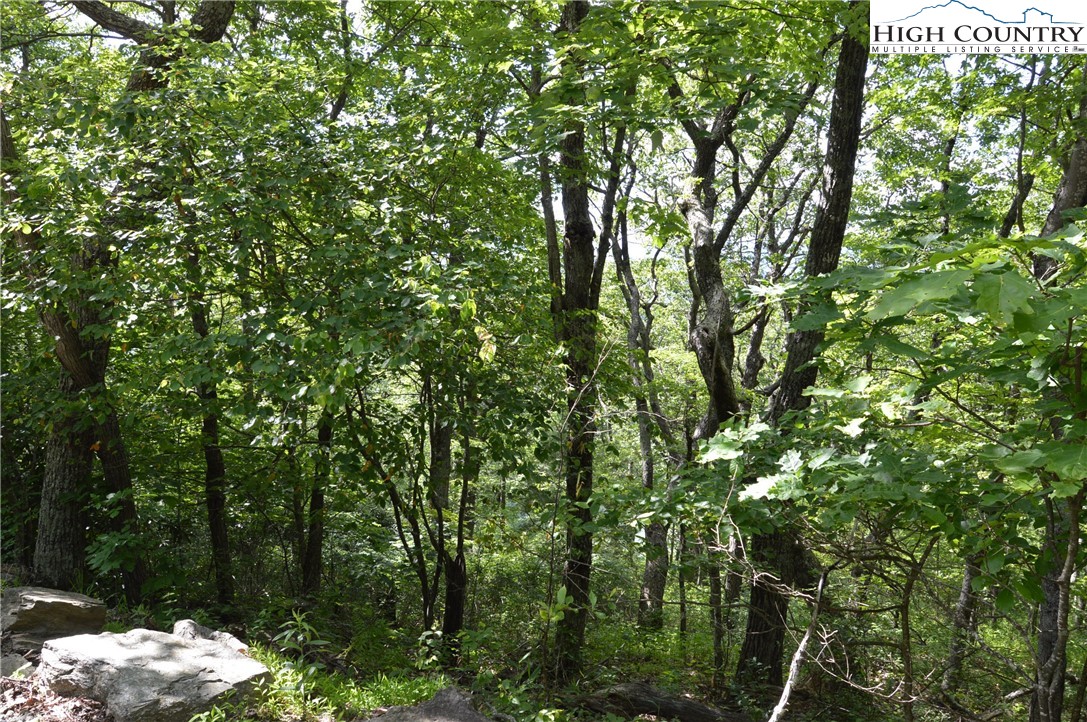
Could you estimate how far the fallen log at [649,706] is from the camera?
A: 5305 millimetres

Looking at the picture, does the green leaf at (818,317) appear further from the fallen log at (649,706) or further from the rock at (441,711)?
the fallen log at (649,706)

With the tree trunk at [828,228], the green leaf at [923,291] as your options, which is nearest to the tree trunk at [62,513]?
the tree trunk at [828,228]

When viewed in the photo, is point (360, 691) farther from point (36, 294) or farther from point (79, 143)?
point (79, 143)

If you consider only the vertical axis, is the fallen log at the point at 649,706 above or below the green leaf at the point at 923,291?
below

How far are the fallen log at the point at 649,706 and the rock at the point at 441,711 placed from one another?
1741 millimetres

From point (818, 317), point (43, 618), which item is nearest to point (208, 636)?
point (43, 618)

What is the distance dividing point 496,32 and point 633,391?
3.53 m

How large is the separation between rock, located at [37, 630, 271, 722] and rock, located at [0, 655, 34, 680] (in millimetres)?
237

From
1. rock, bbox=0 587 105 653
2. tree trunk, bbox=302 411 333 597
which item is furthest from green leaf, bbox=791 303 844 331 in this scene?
rock, bbox=0 587 105 653

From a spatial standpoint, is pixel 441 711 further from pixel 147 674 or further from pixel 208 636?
pixel 208 636

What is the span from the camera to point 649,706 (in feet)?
17.6

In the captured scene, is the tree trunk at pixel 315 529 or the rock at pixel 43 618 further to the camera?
the tree trunk at pixel 315 529

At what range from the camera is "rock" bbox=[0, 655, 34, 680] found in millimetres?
3855

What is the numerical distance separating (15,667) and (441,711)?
2.57 m
